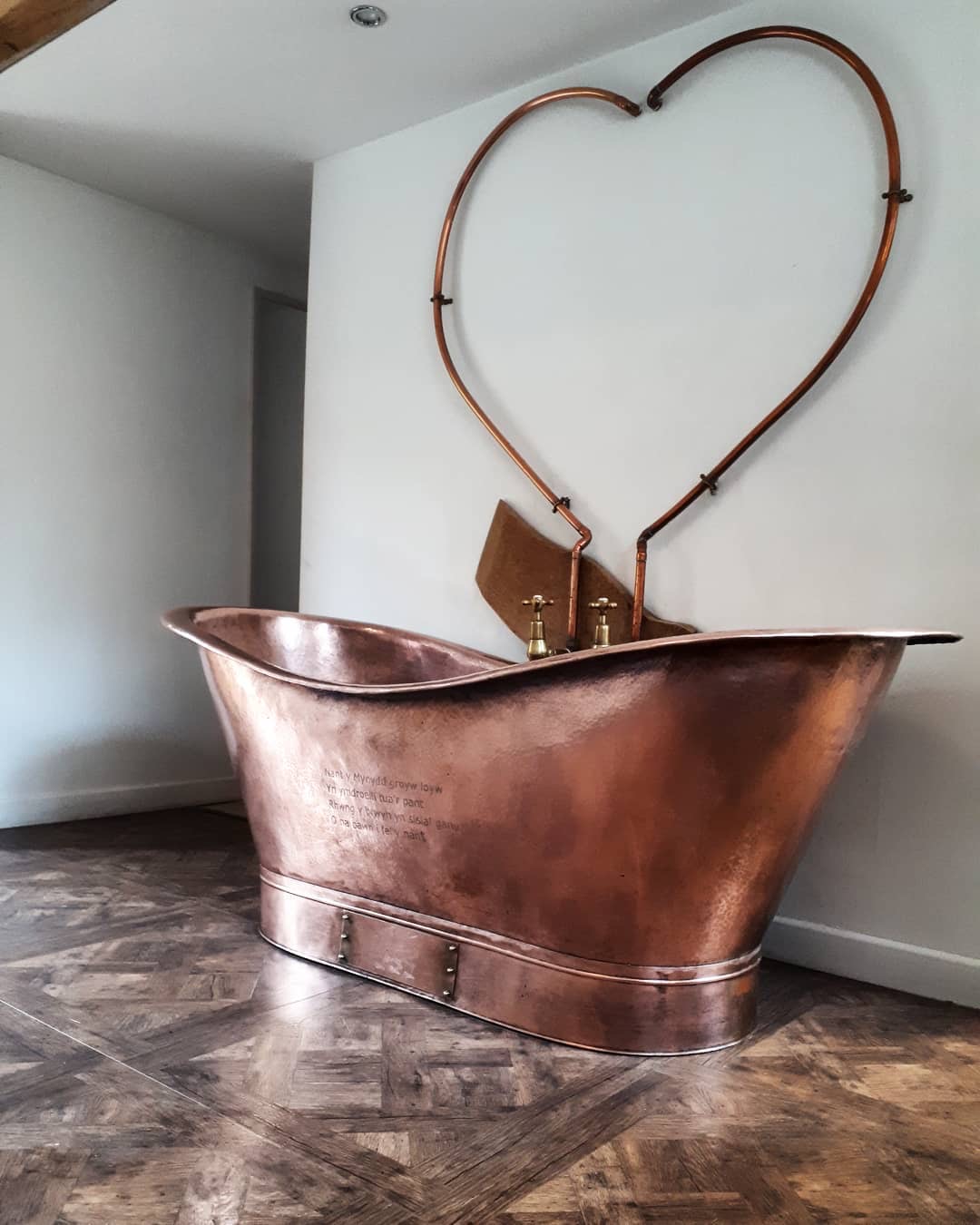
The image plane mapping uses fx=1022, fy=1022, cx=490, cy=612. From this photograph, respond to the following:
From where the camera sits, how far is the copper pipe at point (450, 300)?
2.35m

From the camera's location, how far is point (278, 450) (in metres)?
4.23

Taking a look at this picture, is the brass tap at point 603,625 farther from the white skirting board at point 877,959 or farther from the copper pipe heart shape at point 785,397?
the white skirting board at point 877,959

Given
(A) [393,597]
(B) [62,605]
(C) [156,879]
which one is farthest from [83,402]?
A: (C) [156,879]

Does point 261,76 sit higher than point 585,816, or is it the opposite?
point 261,76

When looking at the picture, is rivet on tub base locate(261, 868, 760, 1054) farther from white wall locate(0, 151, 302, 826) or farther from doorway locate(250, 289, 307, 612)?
doorway locate(250, 289, 307, 612)

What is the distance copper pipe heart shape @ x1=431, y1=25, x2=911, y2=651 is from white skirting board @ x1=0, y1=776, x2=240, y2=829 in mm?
1602

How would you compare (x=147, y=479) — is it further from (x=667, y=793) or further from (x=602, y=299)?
(x=667, y=793)

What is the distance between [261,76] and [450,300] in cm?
74

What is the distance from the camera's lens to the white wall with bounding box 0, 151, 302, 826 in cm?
327

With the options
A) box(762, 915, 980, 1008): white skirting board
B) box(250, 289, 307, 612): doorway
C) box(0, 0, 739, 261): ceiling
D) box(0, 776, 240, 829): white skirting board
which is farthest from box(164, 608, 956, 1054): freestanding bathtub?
box(250, 289, 307, 612): doorway

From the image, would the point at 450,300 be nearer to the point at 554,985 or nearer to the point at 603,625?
the point at 603,625

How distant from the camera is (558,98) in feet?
8.12

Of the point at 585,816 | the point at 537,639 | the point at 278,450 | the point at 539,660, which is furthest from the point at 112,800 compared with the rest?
the point at 585,816

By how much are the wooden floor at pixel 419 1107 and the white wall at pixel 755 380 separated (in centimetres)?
38
